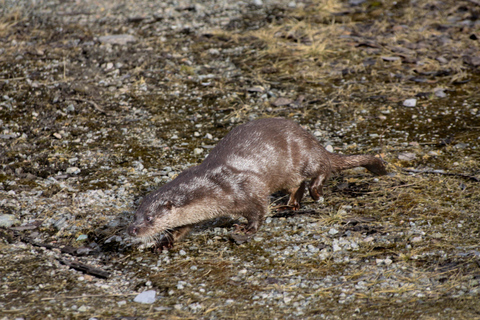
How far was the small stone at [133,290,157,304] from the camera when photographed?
2717 millimetres

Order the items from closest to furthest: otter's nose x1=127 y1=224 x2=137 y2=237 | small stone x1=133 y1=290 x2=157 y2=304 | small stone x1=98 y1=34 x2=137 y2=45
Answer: small stone x1=133 y1=290 x2=157 y2=304 < otter's nose x1=127 y1=224 x2=137 y2=237 < small stone x1=98 y1=34 x2=137 y2=45

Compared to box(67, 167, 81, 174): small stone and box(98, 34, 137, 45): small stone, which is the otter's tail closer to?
box(67, 167, 81, 174): small stone

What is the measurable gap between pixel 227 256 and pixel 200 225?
53 centimetres

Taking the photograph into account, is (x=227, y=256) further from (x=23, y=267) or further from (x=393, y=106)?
(x=393, y=106)

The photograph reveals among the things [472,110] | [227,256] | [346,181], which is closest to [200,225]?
[227,256]

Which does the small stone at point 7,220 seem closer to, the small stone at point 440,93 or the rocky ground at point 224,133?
the rocky ground at point 224,133

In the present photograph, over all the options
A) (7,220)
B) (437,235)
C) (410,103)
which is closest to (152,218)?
(7,220)

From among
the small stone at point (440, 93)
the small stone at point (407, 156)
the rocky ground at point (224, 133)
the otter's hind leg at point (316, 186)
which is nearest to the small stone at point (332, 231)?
the rocky ground at point (224, 133)

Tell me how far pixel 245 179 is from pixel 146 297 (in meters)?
1.04

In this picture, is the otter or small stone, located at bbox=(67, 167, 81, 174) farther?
small stone, located at bbox=(67, 167, 81, 174)

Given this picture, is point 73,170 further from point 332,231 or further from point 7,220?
point 332,231

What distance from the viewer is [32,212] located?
361 centimetres

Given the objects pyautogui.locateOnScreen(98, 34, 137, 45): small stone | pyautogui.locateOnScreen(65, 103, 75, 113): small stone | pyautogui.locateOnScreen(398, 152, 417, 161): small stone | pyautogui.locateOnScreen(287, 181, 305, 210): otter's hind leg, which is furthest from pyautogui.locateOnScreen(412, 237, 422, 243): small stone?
pyautogui.locateOnScreen(98, 34, 137, 45): small stone

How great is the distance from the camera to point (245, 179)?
3355 millimetres
